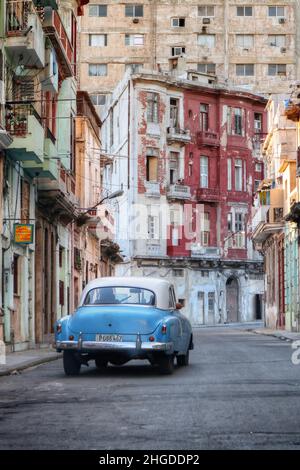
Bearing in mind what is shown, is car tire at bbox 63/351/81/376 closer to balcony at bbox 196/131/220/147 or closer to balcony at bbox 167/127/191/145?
balcony at bbox 167/127/191/145

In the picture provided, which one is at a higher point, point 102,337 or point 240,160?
point 240,160

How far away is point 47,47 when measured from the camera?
Result: 31375 millimetres

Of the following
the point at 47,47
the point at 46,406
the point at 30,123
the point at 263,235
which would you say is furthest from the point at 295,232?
the point at 46,406

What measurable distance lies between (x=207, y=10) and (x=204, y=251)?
76.6 feet

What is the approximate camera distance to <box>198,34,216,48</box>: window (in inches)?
3305

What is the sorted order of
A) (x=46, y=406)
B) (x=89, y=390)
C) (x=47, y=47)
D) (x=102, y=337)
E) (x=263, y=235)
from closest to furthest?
(x=46, y=406) < (x=89, y=390) < (x=102, y=337) < (x=47, y=47) < (x=263, y=235)

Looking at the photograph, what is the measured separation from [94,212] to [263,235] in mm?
15739

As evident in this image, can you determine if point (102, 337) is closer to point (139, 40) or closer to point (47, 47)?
point (47, 47)

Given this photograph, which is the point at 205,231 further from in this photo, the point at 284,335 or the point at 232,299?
the point at 284,335

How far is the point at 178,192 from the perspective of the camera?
233ft

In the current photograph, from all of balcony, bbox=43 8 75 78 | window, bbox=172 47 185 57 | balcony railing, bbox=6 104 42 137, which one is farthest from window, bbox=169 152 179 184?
balcony railing, bbox=6 104 42 137

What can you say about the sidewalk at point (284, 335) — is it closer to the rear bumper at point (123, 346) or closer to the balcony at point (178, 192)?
the rear bumper at point (123, 346)

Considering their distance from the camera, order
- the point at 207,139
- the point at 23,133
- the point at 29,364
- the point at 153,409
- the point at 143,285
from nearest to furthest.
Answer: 1. the point at 153,409
2. the point at 143,285
3. the point at 29,364
4. the point at 23,133
5. the point at 207,139

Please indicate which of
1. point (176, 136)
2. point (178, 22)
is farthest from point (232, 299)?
point (178, 22)
